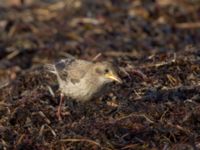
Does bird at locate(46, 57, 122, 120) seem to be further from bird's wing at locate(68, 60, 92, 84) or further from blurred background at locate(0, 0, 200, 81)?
blurred background at locate(0, 0, 200, 81)

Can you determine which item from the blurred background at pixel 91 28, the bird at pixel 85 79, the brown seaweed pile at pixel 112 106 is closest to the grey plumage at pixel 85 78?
the bird at pixel 85 79

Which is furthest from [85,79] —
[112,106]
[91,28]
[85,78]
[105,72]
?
[91,28]

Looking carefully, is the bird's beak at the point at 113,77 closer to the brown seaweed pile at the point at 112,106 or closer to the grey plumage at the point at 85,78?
the grey plumage at the point at 85,78

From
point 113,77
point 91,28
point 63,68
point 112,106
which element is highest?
point 113,77

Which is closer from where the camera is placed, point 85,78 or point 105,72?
point 105,72

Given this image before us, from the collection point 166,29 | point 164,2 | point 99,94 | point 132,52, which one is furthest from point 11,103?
point 164,2

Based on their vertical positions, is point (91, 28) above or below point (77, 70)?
below

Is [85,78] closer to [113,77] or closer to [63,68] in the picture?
[113,77]

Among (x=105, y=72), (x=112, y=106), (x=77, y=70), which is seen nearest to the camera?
(x=105, y=72)
